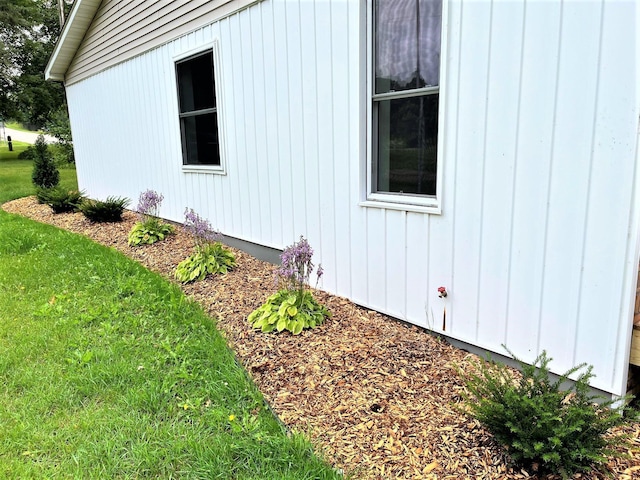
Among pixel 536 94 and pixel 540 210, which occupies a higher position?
pixel 536 94

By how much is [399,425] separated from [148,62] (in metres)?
6.80

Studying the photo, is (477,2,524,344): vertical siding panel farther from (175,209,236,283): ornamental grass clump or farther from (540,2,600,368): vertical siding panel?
(175,209,236,283): ornamental grass clump

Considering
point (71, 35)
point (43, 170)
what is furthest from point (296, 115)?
point (43, 170)

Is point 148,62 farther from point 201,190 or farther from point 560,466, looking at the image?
point 560,466

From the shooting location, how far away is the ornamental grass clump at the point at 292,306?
3.34 m

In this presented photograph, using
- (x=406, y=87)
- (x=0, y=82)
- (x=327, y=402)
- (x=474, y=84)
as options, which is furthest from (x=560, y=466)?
(x=0, y=82)

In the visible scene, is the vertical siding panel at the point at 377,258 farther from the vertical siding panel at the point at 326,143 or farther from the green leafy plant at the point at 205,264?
the green leafy plant at the point at 205,264

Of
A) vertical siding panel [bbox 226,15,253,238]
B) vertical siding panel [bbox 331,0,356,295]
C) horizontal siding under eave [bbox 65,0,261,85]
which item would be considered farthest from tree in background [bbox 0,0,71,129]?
vertical siding panel [bbox 331,0,356,295]

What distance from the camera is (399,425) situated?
2.31 m

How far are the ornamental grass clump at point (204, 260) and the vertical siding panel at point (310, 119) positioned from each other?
109 centimetres

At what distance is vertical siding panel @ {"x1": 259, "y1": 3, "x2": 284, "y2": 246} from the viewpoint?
14.6 ft

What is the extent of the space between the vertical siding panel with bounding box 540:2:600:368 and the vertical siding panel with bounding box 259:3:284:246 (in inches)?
111

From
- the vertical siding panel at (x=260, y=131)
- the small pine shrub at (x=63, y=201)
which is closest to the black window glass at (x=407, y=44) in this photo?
the vertical siding panel at (x=260, y=131)

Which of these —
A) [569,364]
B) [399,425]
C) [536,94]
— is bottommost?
[399,425]
